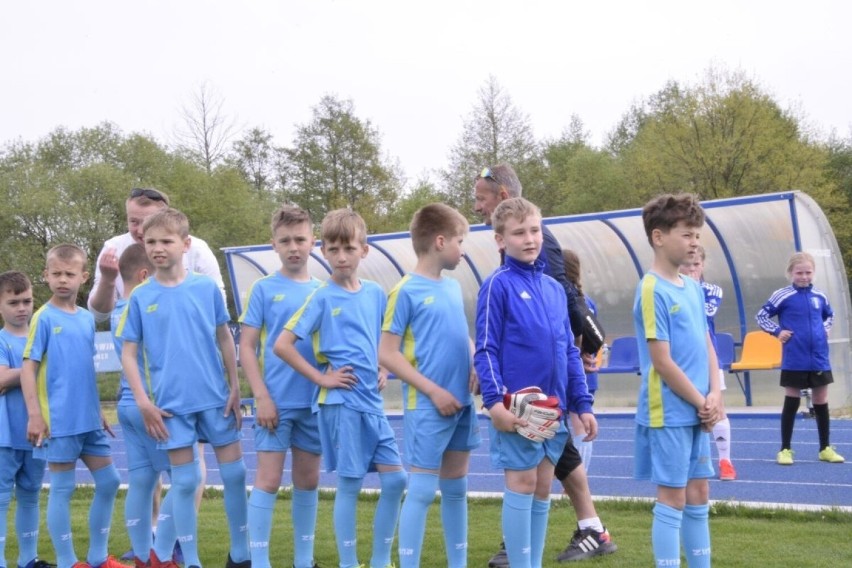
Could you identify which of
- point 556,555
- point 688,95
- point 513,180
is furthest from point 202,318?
point 688,95

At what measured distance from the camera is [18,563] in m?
5.92

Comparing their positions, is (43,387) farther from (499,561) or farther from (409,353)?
(499,561)

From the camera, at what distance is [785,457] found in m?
9.34

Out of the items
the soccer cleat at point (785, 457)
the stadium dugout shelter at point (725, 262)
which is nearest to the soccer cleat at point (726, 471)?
the soccer cleat at point (785, 457)

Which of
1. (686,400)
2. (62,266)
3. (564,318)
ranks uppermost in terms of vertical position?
(62,266)

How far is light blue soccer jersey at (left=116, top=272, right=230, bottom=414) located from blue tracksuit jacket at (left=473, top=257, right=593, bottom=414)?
4.90ft

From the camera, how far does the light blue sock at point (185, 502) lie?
5.24 metres

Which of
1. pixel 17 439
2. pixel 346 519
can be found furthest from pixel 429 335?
pixel 17 439

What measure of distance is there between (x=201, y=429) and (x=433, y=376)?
130cm

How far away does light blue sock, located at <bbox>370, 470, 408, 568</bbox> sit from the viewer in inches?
201

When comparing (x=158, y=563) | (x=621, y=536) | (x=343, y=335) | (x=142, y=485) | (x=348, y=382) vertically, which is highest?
(x=343, y=335)

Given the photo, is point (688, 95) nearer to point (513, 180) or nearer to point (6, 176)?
point (6, 176)

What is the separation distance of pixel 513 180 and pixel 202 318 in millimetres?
1834

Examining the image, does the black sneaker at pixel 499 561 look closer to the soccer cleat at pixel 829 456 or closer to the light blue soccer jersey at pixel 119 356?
the light blue soccer jersey at pixel 119 356
